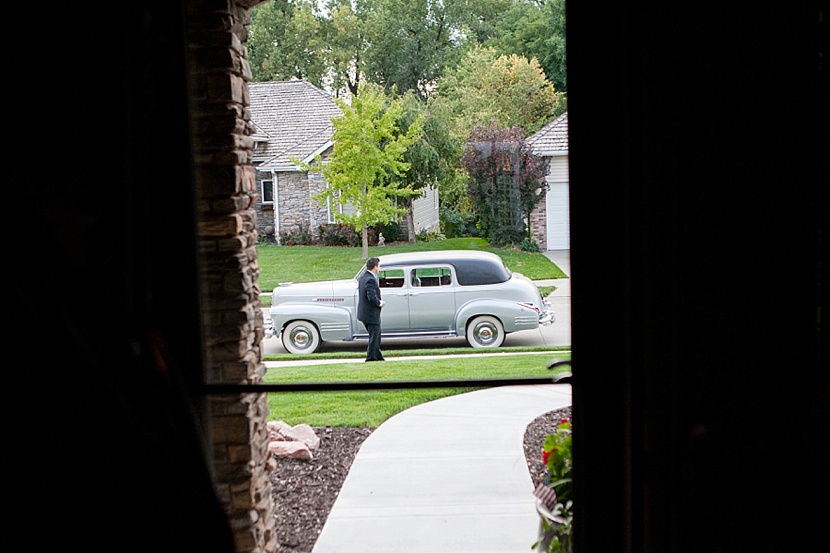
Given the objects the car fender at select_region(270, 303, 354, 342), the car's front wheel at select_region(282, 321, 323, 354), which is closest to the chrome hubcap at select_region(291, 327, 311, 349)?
the car's front wheel at select_region(282, 321, 323, 354)

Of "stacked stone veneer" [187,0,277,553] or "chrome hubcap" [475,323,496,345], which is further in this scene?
"chrome hubcap" [475,323,496,345]

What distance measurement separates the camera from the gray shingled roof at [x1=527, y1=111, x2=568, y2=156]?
251cm

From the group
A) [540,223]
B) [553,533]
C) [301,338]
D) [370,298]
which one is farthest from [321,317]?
[553,533]

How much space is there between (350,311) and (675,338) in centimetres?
327

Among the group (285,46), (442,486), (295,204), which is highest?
(285,46)

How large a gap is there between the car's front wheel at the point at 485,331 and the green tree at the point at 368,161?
5.14ft

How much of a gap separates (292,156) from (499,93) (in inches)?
45.1

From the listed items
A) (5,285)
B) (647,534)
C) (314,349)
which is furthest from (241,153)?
(314,349)

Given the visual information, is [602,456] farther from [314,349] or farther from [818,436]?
[314,349]

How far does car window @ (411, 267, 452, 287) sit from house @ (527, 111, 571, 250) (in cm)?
220

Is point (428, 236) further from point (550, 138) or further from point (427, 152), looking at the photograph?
point (550, 138)

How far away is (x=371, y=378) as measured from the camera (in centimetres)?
613

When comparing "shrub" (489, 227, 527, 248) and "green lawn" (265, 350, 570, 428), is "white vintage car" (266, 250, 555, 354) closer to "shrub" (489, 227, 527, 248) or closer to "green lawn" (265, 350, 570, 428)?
"green lawn" (265, 350, 570, 428)

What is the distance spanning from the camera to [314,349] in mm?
5305
